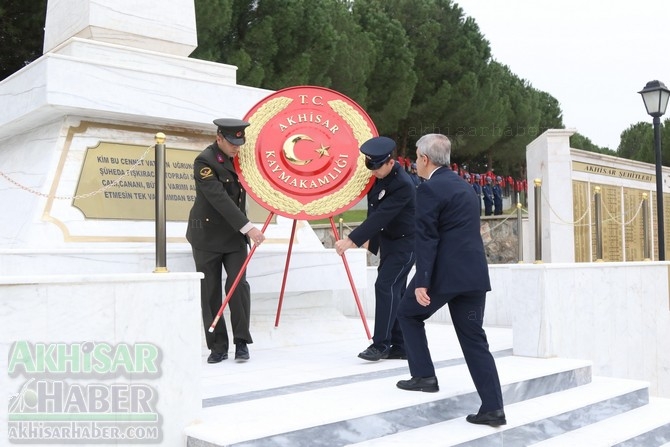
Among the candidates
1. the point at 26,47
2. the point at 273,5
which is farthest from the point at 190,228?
the point at 273,5

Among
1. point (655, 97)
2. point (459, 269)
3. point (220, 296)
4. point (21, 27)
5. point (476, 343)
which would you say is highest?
point (21, 27)

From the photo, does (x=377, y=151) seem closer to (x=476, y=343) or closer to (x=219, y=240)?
(x=219, y=240)

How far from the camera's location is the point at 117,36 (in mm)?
6723

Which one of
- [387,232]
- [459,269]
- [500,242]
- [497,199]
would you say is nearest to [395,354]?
[387,232]

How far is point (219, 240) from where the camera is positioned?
4961mm

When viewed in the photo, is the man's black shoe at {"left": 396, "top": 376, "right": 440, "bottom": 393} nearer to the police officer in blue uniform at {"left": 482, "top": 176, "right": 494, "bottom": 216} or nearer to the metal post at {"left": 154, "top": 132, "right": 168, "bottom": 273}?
→ the metal post at {"left": 154, "top": 132, "right": 168, "bottom": 273}

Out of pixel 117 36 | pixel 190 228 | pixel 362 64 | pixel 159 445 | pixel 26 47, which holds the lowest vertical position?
pixel 159 445

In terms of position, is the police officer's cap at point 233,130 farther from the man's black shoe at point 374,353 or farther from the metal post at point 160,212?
the man's black shoe at point 374,353

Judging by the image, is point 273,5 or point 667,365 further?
point 273,5

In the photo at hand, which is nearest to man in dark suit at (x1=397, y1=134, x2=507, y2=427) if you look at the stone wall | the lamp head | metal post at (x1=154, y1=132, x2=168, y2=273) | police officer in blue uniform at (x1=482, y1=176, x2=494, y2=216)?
metal post at (x1=154, y1=132, x2=168, y2=273)

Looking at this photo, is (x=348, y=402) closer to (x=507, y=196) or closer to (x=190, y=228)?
(x=190, y=228)

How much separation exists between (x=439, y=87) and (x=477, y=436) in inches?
1090

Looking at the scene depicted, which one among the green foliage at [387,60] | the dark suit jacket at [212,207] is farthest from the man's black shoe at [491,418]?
the green foliage at [387,60]

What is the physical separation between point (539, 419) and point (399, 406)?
0.93 meters
